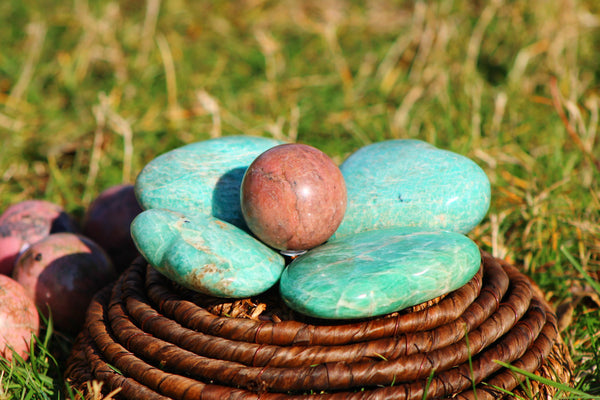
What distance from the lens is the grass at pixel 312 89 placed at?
371cm

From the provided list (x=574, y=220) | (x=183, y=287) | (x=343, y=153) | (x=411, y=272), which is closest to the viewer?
(x=411, y=272)

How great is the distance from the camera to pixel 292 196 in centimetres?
184

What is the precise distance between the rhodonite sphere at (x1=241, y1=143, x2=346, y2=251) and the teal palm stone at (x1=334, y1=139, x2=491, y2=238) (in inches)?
9.1

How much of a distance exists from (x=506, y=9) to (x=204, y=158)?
3924 mm

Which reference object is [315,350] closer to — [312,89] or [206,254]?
[206,254]

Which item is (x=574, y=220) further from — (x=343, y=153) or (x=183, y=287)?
(x=183, y=287)

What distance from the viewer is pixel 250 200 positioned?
1887 mm

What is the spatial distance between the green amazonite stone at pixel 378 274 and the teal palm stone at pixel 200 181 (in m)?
0.40

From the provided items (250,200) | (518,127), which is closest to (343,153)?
(518,127)

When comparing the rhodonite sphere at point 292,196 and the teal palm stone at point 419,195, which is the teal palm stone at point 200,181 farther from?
the teal palm stone at point 419,195

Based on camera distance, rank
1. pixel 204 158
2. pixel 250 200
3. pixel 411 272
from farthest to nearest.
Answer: pixel 204 158 < pixel 250 200 < pixel 411 272

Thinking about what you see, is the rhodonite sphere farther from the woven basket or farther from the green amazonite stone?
the woven basket

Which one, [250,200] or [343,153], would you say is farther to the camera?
[343,153]

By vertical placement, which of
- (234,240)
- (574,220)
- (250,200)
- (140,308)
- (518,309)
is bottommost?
(574,220)
